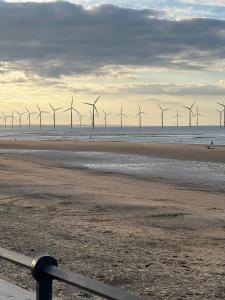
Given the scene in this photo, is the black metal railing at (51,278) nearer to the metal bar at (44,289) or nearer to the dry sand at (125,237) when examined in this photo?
the metal bar at (44,289)

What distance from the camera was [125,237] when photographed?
31.3ft

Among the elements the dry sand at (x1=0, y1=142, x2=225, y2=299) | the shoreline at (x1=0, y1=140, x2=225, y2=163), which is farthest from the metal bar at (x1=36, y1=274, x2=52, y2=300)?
the shoreline at (x1=0, y1=140, x2=225, y2=163)

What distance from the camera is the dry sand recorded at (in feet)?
22.0

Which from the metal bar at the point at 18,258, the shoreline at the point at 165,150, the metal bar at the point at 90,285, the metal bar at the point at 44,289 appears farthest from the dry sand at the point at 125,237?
the shoreline at the point at 165,150

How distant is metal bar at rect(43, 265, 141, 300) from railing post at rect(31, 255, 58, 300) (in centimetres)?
3

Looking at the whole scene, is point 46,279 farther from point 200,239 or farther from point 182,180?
point 182,180

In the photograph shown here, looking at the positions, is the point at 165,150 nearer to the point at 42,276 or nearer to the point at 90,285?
the point at 42,276

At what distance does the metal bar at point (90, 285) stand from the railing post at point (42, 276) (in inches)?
1.3

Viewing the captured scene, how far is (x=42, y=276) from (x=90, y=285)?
54 centimetres

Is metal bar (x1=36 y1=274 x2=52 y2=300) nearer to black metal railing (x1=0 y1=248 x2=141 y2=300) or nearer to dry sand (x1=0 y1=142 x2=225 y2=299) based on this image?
black metal railing (x1=0 y1=248 x2=141 y2=300)

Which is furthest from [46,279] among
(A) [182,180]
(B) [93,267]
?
(A) [182,180]

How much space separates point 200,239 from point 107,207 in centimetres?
446

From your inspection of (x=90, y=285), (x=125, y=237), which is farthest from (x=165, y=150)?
(x=90, y=285)

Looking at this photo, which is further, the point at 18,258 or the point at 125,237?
the point at 125,237
